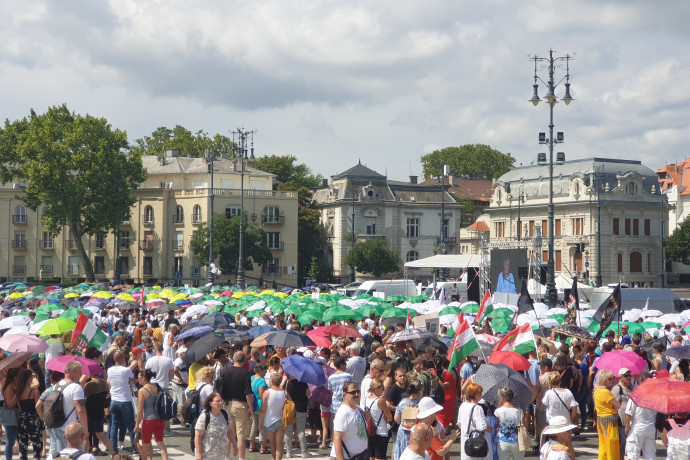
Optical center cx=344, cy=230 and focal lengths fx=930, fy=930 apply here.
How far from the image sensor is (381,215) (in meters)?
84.2

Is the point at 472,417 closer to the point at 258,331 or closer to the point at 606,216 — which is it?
the point at 258,331

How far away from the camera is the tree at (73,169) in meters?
66.0

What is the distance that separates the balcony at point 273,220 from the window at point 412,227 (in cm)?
1529

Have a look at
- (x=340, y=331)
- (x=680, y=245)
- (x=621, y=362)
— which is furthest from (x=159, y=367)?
(x=680, y=245)

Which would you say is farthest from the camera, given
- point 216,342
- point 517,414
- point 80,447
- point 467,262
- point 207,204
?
point 207,204

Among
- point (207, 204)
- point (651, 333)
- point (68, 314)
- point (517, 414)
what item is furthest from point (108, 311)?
point (207, 204)

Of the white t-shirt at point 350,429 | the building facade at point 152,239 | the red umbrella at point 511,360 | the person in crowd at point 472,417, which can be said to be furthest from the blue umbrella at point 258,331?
the building facade at point 152,239

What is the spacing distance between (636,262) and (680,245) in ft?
13.6

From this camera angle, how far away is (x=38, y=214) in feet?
247

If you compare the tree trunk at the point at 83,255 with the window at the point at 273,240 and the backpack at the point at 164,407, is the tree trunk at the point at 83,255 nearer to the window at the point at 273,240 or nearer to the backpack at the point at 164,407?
the window at the point at 273,240

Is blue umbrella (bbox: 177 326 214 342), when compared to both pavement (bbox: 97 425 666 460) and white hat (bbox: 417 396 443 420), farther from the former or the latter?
white hat (bbox: 417 396 443 420)

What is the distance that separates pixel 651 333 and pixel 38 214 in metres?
63.1

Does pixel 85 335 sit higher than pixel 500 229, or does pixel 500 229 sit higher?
pixel 500 229

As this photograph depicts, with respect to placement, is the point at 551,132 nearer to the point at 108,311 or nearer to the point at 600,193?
the point at 108,311
